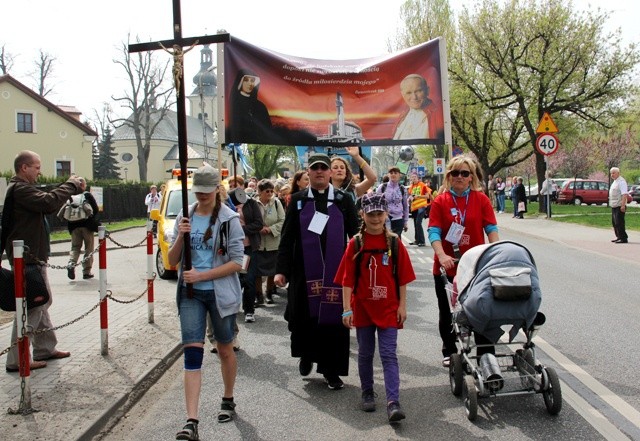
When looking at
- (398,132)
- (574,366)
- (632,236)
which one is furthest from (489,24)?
(574,366)

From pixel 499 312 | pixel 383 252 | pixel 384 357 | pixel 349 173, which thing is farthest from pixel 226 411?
pixel 349 173

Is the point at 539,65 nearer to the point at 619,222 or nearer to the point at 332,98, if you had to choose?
the point at 619,222

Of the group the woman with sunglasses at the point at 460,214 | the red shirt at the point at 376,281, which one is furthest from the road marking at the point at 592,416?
the red shirt at the point at 376,281

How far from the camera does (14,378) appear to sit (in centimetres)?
599

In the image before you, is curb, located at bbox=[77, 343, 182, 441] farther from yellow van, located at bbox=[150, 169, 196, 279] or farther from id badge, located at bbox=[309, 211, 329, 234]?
yellow van, located at bbox=[150, 169, 196, 279]

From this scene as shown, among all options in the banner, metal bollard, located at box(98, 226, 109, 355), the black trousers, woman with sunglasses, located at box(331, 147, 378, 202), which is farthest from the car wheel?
the black trousers

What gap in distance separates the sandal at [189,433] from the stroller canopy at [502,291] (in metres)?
2.05

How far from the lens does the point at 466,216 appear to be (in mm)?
5797

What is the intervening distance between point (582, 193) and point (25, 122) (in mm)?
39472

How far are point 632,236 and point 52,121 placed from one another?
4220cm

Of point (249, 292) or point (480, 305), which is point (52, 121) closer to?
point (249, 292)

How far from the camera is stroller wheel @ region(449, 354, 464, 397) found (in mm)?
5219

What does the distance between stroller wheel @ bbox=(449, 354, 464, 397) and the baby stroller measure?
7 centimetres

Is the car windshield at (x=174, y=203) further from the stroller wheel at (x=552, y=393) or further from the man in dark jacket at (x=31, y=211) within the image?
the stroller wheel at (x=552, y=393)
